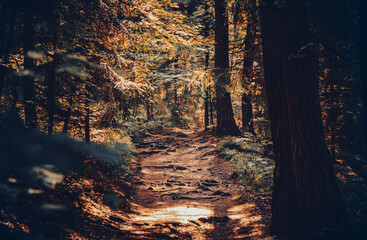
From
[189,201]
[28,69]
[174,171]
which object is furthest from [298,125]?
[174,171]

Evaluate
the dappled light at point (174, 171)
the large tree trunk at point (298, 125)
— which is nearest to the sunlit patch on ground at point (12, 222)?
the dappled light at point (174, 171)

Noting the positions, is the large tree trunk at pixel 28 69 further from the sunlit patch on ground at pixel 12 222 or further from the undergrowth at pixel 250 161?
the undergrowth at pixel 250 161

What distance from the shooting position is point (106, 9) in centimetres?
684

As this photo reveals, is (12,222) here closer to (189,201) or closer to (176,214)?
(176,214)

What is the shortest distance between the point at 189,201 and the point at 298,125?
4.82m

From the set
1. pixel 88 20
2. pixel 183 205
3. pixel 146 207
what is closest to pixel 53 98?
pixel 88 20

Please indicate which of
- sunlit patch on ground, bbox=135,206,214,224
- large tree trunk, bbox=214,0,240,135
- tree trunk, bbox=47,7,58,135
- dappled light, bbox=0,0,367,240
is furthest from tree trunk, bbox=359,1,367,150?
large tree trunk, bbox=214,0,240,135

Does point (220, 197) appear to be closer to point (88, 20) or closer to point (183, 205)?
point (183, 205)

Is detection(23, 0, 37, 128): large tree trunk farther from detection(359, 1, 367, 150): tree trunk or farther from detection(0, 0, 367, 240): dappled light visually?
detection(359, 1, 367, 150): tree trunk

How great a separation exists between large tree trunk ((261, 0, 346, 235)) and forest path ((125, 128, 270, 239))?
1.26 meters

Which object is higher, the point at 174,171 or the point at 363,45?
the point at 363,45

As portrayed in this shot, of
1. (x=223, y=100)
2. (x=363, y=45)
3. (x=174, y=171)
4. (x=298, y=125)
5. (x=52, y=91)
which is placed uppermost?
(x=223, y=100)

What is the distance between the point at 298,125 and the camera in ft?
13.3

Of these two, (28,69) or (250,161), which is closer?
(28,69)
